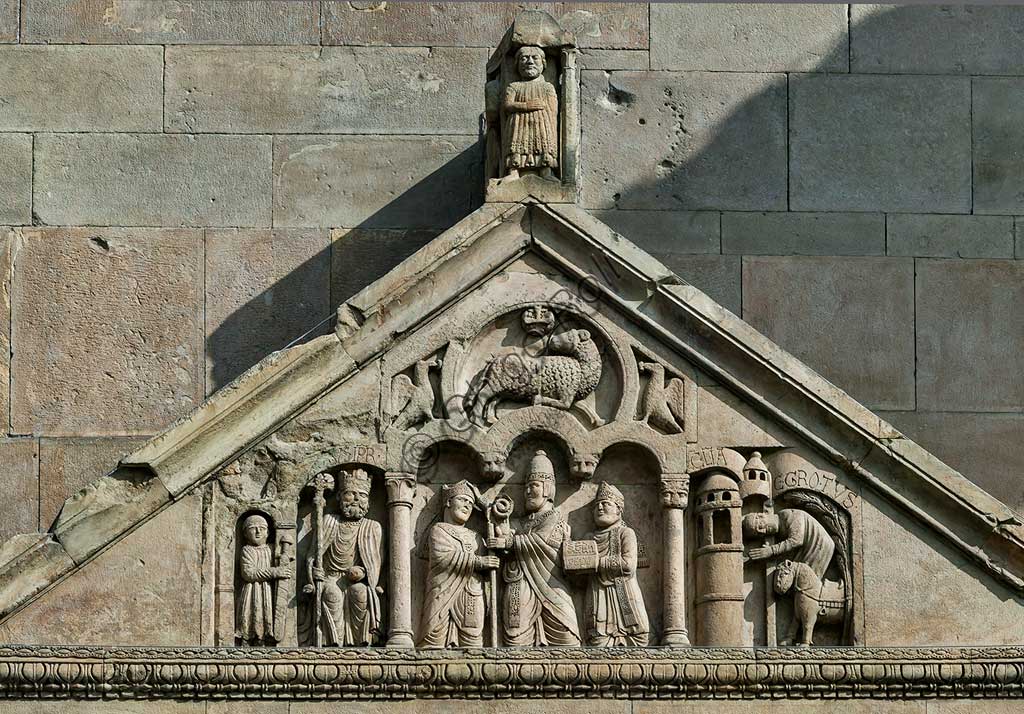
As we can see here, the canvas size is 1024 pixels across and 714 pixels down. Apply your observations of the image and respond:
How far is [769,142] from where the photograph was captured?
18.2m

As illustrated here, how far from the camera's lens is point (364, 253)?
1781cm

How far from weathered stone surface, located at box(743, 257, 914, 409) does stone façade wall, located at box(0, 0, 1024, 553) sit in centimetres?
1

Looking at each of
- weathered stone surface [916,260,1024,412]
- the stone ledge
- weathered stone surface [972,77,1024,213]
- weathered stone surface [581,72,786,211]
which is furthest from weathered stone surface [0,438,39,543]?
weathered stone surface [972,77,1024,213]

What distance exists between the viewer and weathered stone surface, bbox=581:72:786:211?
59.2ft

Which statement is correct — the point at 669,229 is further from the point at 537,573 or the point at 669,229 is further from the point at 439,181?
the point at 537,573

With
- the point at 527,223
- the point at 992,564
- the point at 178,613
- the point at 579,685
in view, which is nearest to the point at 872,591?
the point at 992,564

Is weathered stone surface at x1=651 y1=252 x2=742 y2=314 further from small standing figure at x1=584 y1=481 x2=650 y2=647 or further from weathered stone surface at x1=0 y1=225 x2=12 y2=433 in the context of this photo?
weathered stone surface at x1=0 y1=225 x2=12 y2=433

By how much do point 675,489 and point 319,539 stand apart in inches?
81.2

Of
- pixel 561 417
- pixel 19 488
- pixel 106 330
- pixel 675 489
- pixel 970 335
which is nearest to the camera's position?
pixel 675 489

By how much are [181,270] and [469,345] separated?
2629 mm

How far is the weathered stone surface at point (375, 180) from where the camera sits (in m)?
17.9

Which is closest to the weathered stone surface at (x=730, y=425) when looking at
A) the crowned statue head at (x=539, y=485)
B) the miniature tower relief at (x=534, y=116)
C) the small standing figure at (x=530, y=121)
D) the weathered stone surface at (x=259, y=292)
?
the crowned statue head at (x=539, y=485)

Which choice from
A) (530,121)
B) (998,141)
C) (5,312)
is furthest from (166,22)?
(998,141)

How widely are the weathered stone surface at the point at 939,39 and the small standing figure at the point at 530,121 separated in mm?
2972
